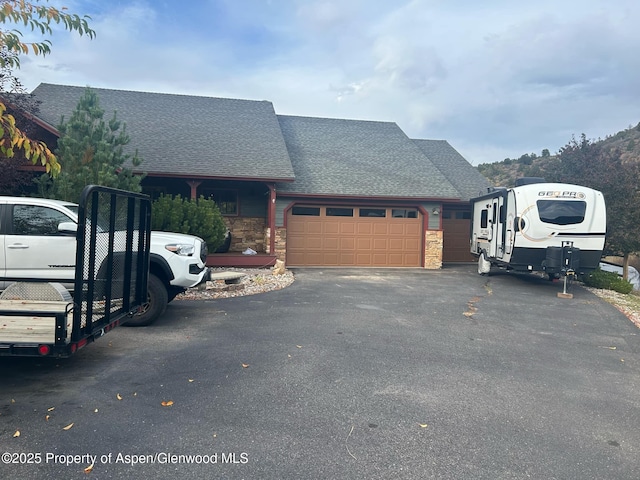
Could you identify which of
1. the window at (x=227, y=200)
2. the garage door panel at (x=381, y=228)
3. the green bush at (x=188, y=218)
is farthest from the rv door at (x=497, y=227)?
the window at (x=227, y=200)

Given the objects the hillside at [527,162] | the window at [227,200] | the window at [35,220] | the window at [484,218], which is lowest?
the window at [35,220]

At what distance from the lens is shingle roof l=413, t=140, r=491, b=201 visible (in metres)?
19.0

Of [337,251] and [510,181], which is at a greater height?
[510,181]

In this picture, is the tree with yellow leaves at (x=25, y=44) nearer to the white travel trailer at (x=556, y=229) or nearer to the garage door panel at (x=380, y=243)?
the white travel trailer at (x=556, y=229)

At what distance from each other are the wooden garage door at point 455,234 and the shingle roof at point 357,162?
1688 mm

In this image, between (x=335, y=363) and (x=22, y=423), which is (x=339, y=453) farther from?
(x=22, y=423)

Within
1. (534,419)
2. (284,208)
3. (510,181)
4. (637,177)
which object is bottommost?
(534,419)

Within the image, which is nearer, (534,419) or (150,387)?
(534,419)

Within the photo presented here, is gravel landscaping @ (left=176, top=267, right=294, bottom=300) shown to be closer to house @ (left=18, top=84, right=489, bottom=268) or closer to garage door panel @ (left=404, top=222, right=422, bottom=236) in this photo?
house @ (left=18, top=84, right=489, bottom=268)

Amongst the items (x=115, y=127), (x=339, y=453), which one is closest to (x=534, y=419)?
(x=339, y=453)

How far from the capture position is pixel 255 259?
569 inches

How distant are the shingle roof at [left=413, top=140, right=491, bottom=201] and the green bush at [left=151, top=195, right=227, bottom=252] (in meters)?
10.5

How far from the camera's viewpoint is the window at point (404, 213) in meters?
16.7

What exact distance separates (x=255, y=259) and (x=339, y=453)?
11.5 metres
